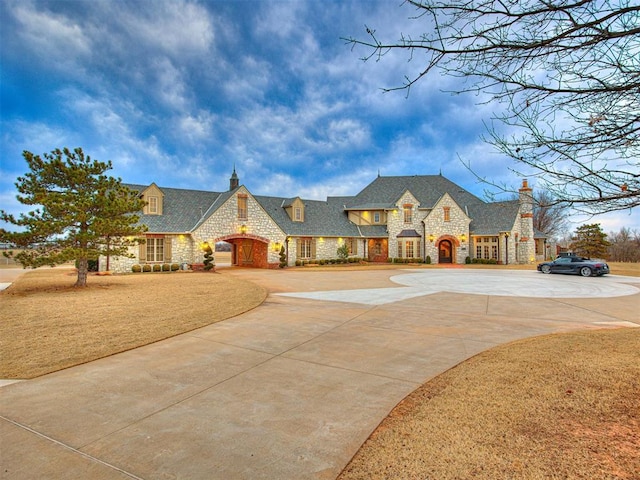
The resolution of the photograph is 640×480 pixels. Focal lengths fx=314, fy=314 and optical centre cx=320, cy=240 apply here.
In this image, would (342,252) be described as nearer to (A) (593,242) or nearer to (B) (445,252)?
(B) (445,252)

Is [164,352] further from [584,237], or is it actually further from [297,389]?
[584,237]

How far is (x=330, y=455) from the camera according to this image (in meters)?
2.91

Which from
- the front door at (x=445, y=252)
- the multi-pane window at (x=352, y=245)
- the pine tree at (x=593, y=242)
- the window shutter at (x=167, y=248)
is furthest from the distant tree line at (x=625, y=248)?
the window shutter at (x=167, y=248)

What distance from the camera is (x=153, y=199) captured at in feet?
80.4

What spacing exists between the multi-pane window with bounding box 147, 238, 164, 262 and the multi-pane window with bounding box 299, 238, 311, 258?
→ 12145 millimetres

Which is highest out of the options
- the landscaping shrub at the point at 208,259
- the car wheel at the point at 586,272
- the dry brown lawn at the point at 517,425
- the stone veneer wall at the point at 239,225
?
the stone veneer wall at the point at 239,225

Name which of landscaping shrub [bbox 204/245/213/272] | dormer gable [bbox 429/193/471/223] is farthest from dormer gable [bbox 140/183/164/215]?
dormer gable [bbox 429/193/471/223]

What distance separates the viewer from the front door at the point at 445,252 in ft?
113

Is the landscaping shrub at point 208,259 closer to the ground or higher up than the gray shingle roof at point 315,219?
closer to the ground

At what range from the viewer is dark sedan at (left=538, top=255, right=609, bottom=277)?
20.5 meters

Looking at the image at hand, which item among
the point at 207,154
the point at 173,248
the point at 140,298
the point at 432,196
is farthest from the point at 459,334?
the point at 207,154

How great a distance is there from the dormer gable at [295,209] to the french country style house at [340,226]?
102mm

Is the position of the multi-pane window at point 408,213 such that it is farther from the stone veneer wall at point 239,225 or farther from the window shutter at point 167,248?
the window shutter at point 167,248

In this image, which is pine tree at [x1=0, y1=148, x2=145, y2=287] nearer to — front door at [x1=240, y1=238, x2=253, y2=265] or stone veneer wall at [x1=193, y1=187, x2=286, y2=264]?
stone veneer wall at [x1=193, y1=187, x2=286, y2=264]
